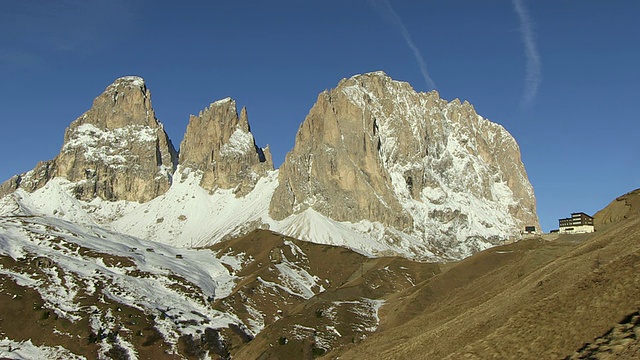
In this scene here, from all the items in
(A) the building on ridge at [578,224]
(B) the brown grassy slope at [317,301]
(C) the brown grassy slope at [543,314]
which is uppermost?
(A) the building on ridge at [578,224]

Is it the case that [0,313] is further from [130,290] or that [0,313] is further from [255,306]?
[255,306]

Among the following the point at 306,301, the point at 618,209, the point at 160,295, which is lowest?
the point at 306,301

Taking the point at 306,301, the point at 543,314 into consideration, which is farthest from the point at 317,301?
the point at 543,314

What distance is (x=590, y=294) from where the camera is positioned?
38375 mm

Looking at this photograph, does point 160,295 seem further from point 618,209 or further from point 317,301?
point 618,209

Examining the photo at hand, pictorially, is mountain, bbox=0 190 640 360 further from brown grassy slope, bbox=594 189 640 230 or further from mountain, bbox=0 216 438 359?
brown grassy slope, bbox=594 189 640 230

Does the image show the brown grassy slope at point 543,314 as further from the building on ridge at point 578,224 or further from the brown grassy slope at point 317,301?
the building on ridge at point 578,224

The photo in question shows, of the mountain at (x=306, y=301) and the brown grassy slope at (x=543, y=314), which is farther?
the mountain at (x=306, y=301)

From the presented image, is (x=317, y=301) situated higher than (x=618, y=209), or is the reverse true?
(x=618, y=209)

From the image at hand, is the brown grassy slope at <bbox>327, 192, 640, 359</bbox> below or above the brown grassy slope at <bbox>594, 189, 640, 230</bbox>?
below

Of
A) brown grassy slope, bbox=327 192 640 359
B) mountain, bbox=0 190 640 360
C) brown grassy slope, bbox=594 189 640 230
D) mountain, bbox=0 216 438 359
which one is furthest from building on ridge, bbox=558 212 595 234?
brown grassy slope, bbox=327 192 640 359

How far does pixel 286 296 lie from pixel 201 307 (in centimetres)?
2305

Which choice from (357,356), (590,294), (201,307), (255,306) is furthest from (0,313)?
(590,294)

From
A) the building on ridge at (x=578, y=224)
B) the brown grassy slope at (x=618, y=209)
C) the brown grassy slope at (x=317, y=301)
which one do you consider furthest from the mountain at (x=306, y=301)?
the building on ridge at (x=578, y=224)
